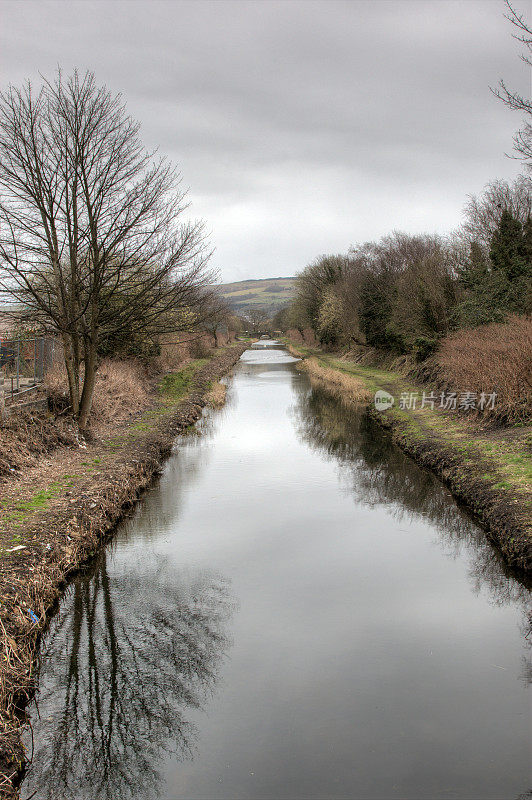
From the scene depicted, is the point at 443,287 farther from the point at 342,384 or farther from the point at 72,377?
the point at 72,377

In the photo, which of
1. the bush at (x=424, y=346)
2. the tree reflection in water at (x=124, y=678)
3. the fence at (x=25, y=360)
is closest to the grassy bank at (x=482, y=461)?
the tree reflection in water at (x=124, y=678)

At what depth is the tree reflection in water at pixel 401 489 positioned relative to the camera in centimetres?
781

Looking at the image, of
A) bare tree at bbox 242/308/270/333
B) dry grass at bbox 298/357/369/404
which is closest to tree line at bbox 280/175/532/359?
dry grass at bbox 298/357/369/404

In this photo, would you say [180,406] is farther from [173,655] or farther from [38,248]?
[173,655]

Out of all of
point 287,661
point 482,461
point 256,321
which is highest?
point 256,321

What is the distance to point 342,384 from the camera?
98.6 ft

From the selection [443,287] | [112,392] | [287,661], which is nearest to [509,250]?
[443,287]

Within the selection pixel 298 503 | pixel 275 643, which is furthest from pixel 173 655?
pixel 298 503

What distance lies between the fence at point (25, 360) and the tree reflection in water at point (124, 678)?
7.11m

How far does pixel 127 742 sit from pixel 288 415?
17.7 metres

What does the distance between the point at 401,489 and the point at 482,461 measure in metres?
1.66

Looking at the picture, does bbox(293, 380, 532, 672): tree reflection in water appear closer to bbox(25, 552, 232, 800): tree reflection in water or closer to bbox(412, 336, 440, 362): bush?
bbox(25, 552, 232, 800): tree reflection in water

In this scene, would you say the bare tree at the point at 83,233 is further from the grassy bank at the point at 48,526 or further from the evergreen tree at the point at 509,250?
the evergreen tree at the point at 509,250

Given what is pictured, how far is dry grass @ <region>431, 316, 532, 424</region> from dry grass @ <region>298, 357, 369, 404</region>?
7508 millimetres
